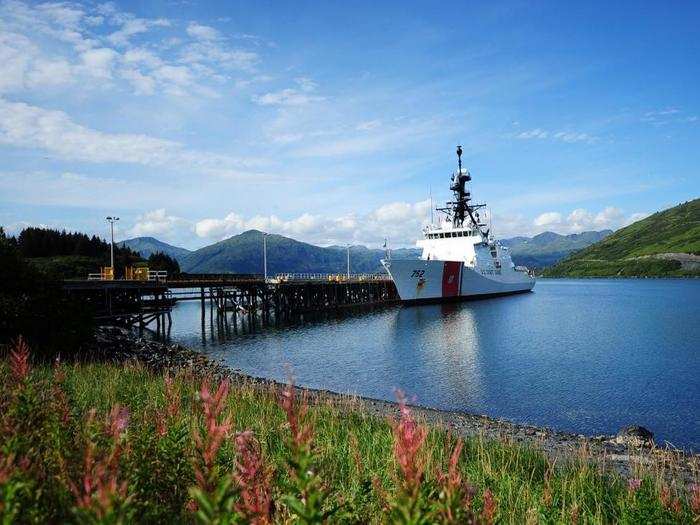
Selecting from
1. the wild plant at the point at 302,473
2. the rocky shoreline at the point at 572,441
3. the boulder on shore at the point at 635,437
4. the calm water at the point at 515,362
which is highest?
the wild plant at the point at 302,473

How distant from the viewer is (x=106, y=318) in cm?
3838

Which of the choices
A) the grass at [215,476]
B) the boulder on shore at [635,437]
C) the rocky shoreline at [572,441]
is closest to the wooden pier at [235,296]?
the rocky shoreline at [572,441]

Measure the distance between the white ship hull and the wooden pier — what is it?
9.09 m

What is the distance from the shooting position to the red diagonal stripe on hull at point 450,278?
2689 inches

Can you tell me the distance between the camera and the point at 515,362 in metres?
29.9

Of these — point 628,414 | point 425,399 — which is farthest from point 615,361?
point 425,399

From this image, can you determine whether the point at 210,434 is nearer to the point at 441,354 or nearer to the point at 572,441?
the point at 572,441

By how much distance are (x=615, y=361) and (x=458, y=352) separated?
9178 millimetres

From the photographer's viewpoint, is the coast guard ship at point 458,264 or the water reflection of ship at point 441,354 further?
the coast guard ship at point 458,264

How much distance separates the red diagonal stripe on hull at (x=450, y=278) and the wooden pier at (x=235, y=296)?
418 inches

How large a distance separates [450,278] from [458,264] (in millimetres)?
2230

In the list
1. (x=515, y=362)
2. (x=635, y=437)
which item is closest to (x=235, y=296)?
(x=515, y=362)

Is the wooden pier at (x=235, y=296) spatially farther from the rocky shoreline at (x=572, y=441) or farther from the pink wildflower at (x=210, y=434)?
the pink wildflower at (x=210, y=434)

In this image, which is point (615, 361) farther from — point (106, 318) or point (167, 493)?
point (106, 318)
